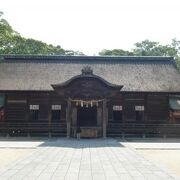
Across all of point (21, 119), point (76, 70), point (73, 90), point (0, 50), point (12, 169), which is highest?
point (0, 50)

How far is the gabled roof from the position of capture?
101 feet

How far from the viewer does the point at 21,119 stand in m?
30.9

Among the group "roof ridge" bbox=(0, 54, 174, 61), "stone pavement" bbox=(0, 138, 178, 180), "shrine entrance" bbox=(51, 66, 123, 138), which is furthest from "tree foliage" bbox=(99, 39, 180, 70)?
"stone pavement" bbox=(0, 138, 178, 180)

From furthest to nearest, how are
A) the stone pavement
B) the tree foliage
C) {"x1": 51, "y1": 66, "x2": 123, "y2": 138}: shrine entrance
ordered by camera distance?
the tree foliage < {"x1": 51, "y1": 66, "x2": 123, "y2": 138}: shrine entrance < the stone pavement

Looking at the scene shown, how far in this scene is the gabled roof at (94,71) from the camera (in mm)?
30766

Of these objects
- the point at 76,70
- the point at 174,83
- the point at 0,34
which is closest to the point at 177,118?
the point at 174,83

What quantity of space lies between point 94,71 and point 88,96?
19.4 ft

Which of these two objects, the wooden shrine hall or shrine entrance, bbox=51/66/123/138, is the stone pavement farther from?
the wooden shrine hall

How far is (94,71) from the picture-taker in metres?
33.0

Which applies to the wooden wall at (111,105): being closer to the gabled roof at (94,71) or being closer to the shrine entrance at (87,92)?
the gabled roof at (94,71)

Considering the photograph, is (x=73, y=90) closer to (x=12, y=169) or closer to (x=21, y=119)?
(x=21, y=119)

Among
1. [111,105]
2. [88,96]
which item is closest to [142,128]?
[111,105]

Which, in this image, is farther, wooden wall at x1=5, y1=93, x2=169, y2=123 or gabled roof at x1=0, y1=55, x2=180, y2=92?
wooden wall at x1=5, y1=93, x2=169, y2=123

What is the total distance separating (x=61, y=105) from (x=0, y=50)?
2398 centimetres
